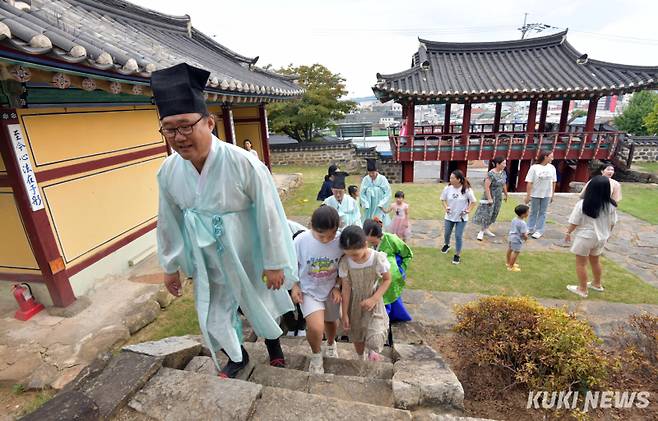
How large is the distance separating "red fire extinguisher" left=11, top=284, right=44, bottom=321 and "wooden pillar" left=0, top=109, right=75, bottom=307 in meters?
0.23

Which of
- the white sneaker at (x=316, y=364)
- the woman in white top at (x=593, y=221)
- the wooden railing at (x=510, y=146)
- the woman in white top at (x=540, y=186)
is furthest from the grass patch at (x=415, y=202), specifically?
the white sneaker at (x=316, y=364)

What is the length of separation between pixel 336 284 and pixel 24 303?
392cm

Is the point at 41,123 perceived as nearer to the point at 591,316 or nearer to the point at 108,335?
the point at 108,335

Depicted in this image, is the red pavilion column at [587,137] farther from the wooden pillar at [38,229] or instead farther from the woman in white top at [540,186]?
the wooden pillar at [38,229]

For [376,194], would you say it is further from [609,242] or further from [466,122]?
[466,122]

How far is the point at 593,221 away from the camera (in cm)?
449

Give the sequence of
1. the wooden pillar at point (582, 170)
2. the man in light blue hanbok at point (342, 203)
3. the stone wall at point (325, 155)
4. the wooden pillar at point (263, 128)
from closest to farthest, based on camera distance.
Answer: the man in light blue hanbok at point (342, 203) < the wooden pillar at point (263, 128) < the wooden pillar at point (582, 170) < the stone wall at point (325, 155)

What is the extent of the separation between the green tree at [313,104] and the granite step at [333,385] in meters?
19.3

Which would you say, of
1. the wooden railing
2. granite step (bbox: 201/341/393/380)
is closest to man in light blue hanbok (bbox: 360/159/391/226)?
granite step (bbox: 201/341/393/380)

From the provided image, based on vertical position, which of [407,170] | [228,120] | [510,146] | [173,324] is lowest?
[407,170]

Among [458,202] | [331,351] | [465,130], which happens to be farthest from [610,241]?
[465,130]

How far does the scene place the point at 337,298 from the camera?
2.95m

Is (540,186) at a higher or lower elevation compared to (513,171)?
higher

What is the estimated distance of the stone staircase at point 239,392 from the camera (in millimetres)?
1919
